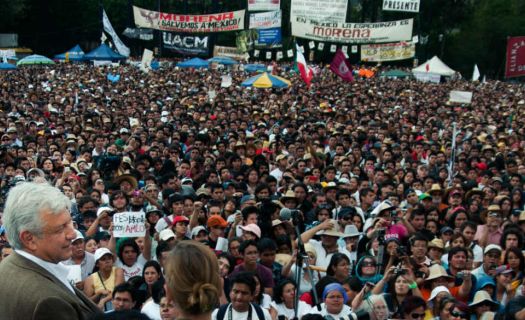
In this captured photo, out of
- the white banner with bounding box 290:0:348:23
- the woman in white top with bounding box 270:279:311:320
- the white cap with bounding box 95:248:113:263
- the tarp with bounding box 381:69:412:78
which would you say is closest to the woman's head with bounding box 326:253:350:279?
the woman in white top with bounding box 270:279:311:320

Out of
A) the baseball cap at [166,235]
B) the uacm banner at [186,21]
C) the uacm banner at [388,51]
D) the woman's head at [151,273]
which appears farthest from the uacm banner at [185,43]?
the woman's head at [151,273]

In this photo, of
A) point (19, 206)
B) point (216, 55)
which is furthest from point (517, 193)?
point (216, 55)

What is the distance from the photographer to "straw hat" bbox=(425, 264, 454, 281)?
661 centimetres

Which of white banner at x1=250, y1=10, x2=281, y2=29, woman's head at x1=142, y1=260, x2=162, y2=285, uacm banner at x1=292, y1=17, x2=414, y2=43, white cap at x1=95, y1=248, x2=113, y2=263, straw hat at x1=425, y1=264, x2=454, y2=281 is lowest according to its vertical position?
straw hat at x1=425, y1=264, x2=454, y2=281

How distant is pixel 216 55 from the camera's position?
45.9m

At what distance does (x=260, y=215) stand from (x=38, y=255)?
5972mm

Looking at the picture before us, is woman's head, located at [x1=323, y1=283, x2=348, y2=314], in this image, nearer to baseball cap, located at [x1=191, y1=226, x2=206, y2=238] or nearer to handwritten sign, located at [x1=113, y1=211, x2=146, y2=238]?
handwritten sign, located at [x1=113, y1=211, x2=146, y2=238]

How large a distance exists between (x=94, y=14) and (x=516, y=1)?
34.7m

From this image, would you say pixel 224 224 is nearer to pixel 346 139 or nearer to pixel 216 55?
pixel 346 139

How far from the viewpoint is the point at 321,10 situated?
3431cm

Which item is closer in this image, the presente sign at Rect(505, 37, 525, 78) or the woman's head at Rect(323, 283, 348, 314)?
the woman's head at Rect(323, 283, 348, 314)

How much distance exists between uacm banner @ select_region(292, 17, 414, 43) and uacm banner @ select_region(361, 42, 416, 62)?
17.1 feet

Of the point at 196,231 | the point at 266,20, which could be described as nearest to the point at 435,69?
the point at 266,20

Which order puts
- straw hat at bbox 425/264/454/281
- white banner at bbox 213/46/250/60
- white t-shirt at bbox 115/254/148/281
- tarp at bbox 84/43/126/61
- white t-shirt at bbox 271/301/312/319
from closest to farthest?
white t-shirt at bbox 271/301/312/319, straw hat at bbox 425/264/454/281, white t-shirt at bbox 115/254/148/281, tarp at bbox 84/43/126/61, white banner at bbox 213/46/250/60
